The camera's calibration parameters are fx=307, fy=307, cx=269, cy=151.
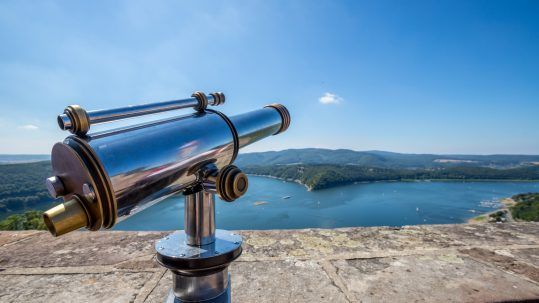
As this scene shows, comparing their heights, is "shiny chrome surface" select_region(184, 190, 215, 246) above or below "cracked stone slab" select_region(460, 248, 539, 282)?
above

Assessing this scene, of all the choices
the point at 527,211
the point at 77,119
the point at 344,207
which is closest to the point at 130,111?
the point at 77,119

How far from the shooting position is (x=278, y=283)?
4.30 feet

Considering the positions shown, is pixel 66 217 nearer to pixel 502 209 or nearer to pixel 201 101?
pixel 201 101

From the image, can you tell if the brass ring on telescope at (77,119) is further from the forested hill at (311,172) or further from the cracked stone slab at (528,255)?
the cracked stone slab at (528,255)

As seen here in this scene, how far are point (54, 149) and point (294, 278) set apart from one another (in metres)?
1.07

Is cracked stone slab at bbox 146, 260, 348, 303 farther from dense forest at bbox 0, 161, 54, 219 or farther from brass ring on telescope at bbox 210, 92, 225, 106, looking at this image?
dense forest at bbox 0, 161, 54, 219

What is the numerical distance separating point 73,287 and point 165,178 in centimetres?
93

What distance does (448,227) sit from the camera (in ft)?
6.91

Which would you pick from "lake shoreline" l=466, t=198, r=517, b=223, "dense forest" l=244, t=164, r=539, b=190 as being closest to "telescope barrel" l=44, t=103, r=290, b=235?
"lake shoreline" l=466, t=198, r=517, b=223

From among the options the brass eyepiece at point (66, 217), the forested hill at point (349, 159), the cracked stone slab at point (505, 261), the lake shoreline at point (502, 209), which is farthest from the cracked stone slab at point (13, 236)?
the forested hill at point (349, 159)

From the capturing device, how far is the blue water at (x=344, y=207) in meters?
50.2

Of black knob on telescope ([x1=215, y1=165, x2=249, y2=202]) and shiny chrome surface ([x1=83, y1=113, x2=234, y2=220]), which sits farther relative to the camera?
black knob on telescope ([x1=215, y1=165, x2=249, y2=202])

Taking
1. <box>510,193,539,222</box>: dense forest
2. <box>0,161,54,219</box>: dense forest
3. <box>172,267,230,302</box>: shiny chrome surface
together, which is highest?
<box>172,267,230,302</box>: shiny chrome surface

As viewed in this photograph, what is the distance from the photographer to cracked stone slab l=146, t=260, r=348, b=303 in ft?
3.94
